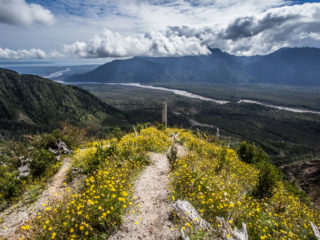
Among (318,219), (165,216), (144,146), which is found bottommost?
(318,219)

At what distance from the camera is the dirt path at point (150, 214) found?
452 cm

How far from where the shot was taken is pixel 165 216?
5219 millimetres

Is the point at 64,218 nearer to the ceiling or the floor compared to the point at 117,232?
nearer to the ceiling

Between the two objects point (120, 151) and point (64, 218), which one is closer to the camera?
point (64, 218)

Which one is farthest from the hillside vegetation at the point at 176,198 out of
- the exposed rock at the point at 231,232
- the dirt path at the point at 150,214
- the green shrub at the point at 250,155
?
the green shrub at the point at 250,155

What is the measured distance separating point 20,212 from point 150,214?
4712 millimetres

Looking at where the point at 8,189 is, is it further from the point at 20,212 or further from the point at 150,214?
the point at 150,214

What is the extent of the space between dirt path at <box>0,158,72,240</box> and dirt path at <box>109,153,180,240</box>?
97.4 inches

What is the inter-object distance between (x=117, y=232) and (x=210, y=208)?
113 inches

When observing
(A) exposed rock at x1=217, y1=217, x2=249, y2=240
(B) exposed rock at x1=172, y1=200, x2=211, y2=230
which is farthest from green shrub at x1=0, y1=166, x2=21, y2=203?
(A) exposed rock at x1=217, y1=217, x2=249, y2=240

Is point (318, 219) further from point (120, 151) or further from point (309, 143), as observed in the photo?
point (309, 143)

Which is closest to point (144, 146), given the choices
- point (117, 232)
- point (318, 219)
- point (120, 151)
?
point (120, 151)

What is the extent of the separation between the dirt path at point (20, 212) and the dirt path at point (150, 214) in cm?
247

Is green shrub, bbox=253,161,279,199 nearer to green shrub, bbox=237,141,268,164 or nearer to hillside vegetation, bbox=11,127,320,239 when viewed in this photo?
hillside vegetation, bbox=11,127,320,239
